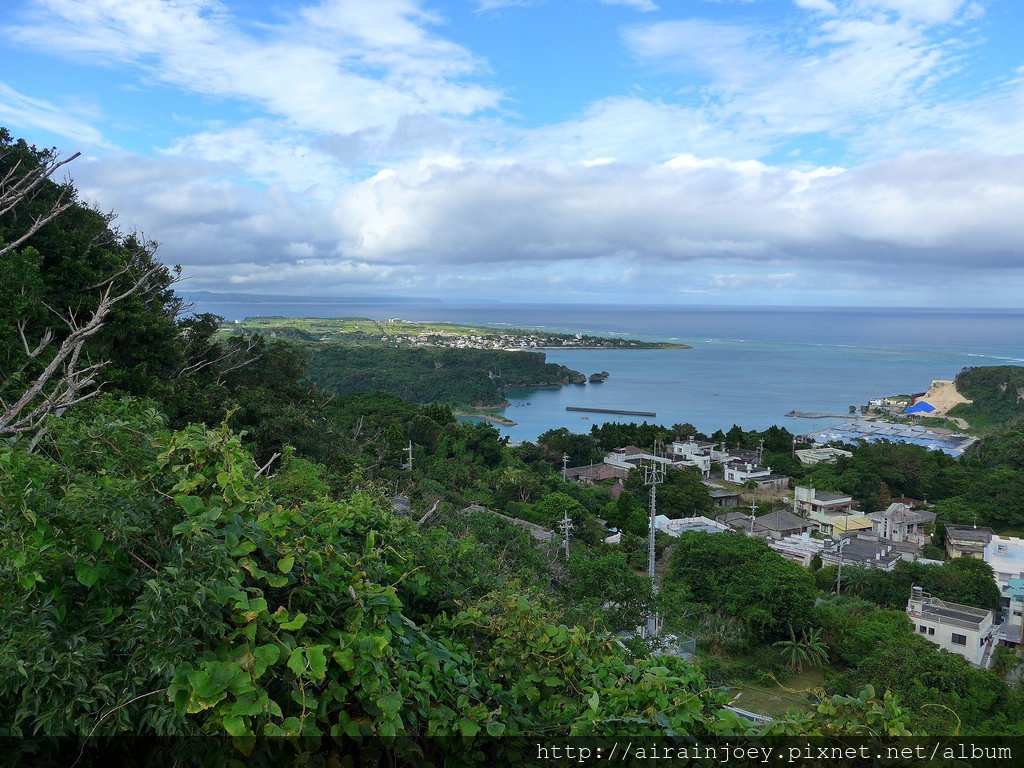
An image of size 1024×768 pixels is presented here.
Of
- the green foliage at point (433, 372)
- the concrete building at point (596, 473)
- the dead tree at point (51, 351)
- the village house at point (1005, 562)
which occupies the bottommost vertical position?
the concrete building at point (596, 473)

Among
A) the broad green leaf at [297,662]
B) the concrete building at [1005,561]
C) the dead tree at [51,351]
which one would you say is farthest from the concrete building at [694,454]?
the broad green leaf at [297,662]

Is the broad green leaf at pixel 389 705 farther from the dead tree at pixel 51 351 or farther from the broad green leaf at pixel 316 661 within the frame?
the dead tree at pixel 51 351

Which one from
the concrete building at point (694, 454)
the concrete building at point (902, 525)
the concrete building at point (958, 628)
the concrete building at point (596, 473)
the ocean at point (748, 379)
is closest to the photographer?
the concrete building at point (958, 628)

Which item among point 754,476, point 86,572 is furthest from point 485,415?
point 86,572

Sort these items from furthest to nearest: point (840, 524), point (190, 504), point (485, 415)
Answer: point (485, 415)
point (840, 524)
point (190, 504)

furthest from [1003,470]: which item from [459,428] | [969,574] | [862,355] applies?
[862,355]

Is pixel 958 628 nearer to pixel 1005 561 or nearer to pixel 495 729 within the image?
pixel 1005 561

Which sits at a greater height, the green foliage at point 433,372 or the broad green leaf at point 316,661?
the broad green leaf at point 316,661
